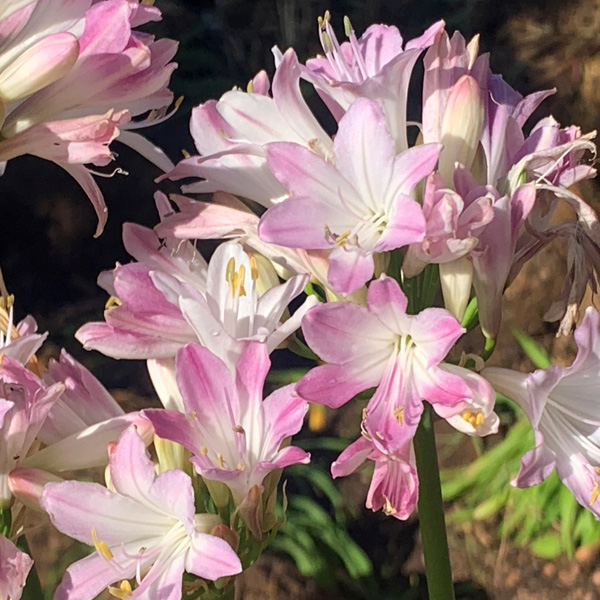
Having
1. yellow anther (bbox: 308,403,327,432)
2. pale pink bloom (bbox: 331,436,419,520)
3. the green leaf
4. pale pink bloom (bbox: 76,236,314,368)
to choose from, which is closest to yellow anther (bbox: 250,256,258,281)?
pale pink bloom (bbox: 76,236,314,368)

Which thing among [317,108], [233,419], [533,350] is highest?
[233,419]

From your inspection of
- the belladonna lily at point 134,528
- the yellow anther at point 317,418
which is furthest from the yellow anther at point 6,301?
the yellow anther at point 317,418

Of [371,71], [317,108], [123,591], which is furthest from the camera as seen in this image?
[317,108]

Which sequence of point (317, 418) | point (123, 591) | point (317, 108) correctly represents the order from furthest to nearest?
1. point (317, 108)
2. point (317, 418)
3. point (123, 591)

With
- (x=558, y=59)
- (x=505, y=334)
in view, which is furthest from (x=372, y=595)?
(x=558, y=59)

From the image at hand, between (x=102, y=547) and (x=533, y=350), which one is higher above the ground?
(x=102, y=547)

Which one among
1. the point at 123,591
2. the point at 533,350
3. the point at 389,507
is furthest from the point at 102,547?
the point at 533,350

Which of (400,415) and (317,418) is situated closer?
(400,415)

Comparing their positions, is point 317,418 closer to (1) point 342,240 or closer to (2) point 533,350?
(2) point 533,350
